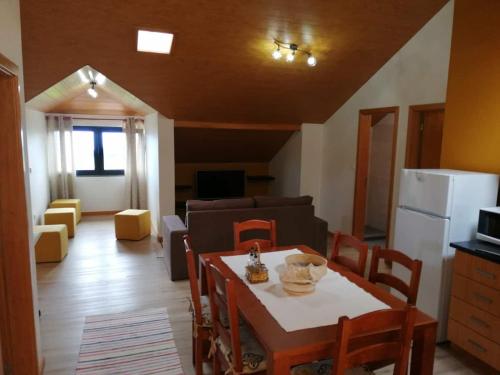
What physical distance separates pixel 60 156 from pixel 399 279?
6770 mm

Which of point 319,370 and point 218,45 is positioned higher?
point 218,45

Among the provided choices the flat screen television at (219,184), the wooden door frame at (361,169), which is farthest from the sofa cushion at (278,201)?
the flat screen television at (219,184)

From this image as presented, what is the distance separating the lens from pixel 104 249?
525 centimetres

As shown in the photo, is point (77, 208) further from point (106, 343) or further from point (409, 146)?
point (409, 146)

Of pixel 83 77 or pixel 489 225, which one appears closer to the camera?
pixel 489 225

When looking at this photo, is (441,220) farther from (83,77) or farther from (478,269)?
(83,77)

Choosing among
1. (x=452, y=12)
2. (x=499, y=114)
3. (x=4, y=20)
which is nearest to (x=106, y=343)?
(x=4, y=20)

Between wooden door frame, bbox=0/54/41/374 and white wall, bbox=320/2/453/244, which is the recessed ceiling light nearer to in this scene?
wooden door frame, bbox=0/54/41/374

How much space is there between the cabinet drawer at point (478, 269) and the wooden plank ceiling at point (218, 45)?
264 centimetres

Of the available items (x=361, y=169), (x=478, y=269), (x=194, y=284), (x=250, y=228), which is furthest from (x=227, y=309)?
(x=361, y=169)

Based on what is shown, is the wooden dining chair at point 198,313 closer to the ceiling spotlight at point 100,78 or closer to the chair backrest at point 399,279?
the chair backrest at point 399,279

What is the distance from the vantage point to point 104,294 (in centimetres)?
373

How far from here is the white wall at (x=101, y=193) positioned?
24.3 feet

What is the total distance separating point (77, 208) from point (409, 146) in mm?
5787
